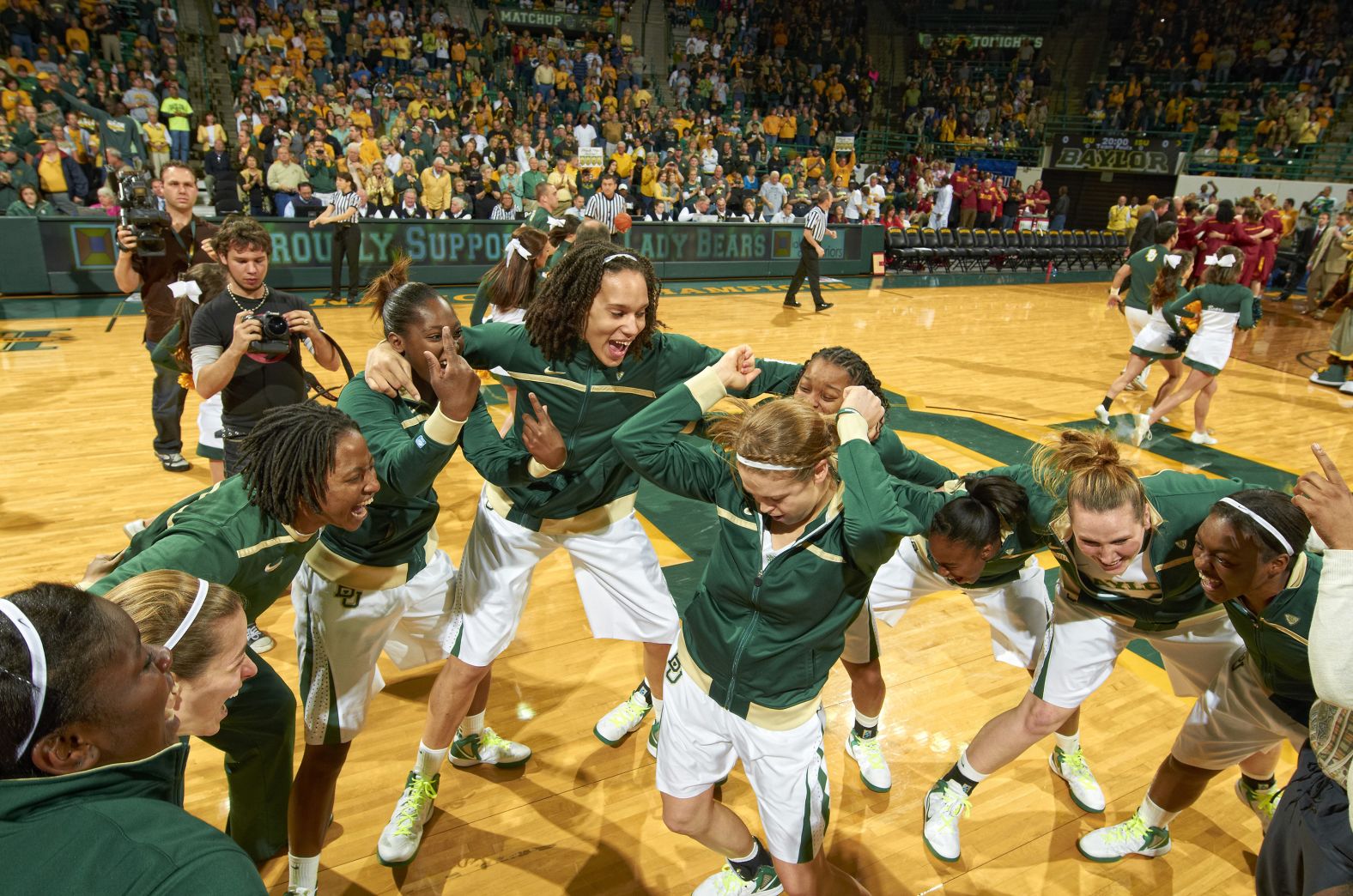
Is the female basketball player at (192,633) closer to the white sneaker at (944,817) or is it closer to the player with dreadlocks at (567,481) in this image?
the player with dreadlocks at (567,481)

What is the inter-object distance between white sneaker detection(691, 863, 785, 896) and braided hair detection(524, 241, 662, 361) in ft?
5.68

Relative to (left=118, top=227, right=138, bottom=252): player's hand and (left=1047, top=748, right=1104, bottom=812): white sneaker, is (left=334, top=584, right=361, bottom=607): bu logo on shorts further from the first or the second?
(left=118, top=227, right=138, bottom=252): player's hand

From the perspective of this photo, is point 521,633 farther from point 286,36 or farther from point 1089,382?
point 286,36

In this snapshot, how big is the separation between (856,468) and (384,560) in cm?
151

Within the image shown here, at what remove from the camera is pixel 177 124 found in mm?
13461

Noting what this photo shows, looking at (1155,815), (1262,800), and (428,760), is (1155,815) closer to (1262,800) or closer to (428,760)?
(1262,800)

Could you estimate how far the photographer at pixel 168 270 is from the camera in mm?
4832

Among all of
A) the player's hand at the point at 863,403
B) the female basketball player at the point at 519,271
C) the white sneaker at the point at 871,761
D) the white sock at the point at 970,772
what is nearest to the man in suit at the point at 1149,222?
the female basketball player at the point at 519,271

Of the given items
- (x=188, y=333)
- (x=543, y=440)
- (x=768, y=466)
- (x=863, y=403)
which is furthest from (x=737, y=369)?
(x=188, y=333)

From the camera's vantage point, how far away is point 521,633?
4.18 metres

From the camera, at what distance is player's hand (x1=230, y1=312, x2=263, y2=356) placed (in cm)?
332

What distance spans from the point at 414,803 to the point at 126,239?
Answer: 378 cm

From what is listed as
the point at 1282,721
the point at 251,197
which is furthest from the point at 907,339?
the point at 251,197

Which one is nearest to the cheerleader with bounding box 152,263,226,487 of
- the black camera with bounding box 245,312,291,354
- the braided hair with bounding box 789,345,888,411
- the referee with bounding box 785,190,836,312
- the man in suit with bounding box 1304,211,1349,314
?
the black camera with bounding box 245,312,291,354
